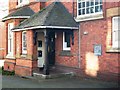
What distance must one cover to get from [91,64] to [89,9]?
120 inches

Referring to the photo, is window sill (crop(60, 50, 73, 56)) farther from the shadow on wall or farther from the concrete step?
the shadow on wall

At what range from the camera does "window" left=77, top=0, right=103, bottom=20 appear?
14.6 meters

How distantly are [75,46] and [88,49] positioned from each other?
1.21 metres

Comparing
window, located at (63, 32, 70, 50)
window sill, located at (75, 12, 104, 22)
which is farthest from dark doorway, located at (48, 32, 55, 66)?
window sill, located at (75, 12, 104, 22)

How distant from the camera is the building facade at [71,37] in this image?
13.6m

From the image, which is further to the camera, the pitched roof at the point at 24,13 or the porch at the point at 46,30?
the pitched roof at the point at 24,13

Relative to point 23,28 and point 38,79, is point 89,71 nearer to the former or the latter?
point 38,79

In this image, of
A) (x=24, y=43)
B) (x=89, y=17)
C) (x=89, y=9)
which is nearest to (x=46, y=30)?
(x=89, y=17)

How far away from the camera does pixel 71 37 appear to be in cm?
1650

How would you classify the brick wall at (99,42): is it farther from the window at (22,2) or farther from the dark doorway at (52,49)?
the window at (22,2)

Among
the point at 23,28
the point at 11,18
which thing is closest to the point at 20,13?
the point at 11,18

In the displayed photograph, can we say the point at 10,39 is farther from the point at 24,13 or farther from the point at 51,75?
the point at 51,75

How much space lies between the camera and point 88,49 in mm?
15164

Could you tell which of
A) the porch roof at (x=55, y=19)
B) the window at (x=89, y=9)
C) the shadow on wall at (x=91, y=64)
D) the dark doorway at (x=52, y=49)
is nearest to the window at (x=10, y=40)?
the porch roof at (x=55, y=19)
